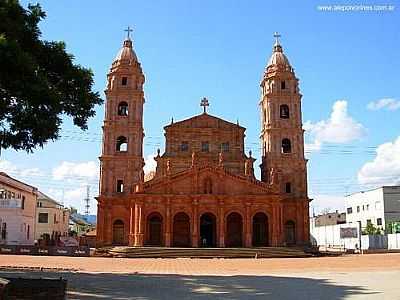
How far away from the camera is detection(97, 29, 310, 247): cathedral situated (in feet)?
197

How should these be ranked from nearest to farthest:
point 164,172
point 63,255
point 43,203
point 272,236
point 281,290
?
1. point 281,290
2. point 63,255
3. point 272,236
4. point 164,172
5. point 43,203

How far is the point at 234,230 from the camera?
63344 mm

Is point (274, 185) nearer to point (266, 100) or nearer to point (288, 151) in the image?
point (288, 151)

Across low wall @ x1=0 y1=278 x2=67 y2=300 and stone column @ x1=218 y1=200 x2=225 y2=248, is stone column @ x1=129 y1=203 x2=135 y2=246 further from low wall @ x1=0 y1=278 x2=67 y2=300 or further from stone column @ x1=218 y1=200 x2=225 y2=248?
low wall @ x1=0 y1=278 x2=67 y2=300

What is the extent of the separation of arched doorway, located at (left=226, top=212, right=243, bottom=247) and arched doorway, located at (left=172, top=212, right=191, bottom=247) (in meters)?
4.84

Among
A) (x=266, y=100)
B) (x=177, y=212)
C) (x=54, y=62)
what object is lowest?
(x=177, y=212)

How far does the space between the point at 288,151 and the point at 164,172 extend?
15.9 m

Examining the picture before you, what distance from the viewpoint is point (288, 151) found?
65688 mm

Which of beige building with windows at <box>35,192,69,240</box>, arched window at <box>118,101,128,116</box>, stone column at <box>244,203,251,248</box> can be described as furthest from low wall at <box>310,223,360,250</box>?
beige building with windows at <box>35,192,69,240</box>

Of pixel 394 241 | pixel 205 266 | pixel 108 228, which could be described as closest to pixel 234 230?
pixel 108 228

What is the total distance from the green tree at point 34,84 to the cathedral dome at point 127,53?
1860 inches

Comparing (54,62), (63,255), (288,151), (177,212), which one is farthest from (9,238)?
(54,62)

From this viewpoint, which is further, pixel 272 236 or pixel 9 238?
pixel 9 238

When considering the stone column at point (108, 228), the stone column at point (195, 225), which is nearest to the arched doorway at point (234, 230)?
the stone column at point (195, 225)
